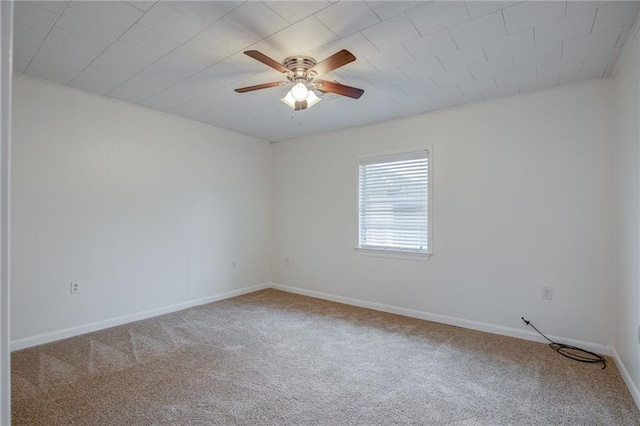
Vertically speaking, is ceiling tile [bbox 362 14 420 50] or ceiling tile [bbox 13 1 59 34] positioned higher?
ceiling tile [bbox 13 1 59 34]

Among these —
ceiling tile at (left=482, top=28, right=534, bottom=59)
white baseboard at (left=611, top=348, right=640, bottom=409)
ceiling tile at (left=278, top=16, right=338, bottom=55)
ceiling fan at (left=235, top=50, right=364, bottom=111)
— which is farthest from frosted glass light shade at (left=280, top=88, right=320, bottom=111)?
white baseboard at (left=611, top=348, right=640, bottom=409)

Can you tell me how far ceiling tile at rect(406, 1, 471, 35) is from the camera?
2.00 metres

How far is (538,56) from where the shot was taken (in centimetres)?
258

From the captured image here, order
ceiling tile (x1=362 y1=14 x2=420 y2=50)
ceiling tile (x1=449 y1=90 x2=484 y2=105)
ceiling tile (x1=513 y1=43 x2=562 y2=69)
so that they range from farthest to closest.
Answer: ceiling tile (x1=449 y1=90 x2=484 y2=105), ceiling tile (x1=513 y1=43 x2=562 y2=69), ceiling tile (x1=362 y1=14 x2=420 y2=50)

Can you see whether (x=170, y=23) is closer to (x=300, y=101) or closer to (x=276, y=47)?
(x=276, y=47)

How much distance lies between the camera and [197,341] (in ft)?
10.5

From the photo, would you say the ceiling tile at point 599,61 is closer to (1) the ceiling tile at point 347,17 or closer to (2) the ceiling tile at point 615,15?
(2) the ceiling tile at point 615,15

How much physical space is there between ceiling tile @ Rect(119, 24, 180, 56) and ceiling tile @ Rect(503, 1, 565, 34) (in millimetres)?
2262

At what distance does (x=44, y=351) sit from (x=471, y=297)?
4.10 meters

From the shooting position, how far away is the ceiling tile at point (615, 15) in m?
1.98

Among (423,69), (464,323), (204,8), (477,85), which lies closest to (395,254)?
(464,323)

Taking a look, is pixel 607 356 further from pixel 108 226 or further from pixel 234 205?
pixel 108 226

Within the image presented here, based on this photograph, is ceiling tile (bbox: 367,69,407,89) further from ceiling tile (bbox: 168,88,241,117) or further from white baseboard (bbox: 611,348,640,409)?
white baseboard (bbox: 611,348,640,409)

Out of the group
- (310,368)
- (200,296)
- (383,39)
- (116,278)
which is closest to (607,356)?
(310,368)
